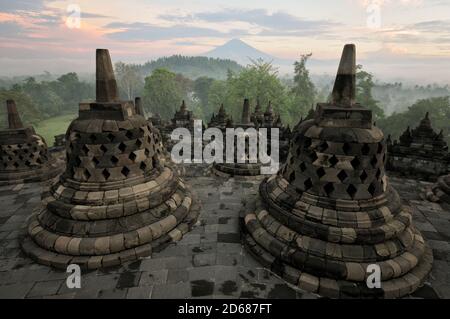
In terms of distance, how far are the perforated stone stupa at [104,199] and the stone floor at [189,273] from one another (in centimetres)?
32

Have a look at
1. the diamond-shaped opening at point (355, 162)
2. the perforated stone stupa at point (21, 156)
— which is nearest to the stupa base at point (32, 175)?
the perforated stone stupa at point (21, 156)

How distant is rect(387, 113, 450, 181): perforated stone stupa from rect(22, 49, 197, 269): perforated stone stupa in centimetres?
1282

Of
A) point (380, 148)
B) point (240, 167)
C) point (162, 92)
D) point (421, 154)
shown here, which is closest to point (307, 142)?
point (380, 148)

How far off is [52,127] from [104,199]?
63.6 metres

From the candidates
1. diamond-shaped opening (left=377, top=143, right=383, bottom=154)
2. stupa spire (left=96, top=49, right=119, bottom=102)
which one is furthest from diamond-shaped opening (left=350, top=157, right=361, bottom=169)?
stupa spire (left=96, top=49, right=119, bottom=102)

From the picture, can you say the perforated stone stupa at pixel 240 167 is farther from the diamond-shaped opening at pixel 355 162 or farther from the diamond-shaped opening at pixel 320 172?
the diamond-shaped opening at pixel 355 162

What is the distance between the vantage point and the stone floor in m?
4.72

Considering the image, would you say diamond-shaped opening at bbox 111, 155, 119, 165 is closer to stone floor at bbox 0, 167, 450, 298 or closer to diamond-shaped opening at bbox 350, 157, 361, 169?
stone floor at bbox 0, 167, 450, 298

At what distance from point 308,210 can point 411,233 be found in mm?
2519

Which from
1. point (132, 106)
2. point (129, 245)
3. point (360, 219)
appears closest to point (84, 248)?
point (129, 245)

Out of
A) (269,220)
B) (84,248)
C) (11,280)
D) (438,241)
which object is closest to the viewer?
(11,280)

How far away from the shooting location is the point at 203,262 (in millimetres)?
5473

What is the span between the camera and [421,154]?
13.2 metres

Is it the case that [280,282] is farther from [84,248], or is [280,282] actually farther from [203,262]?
[84,248]
